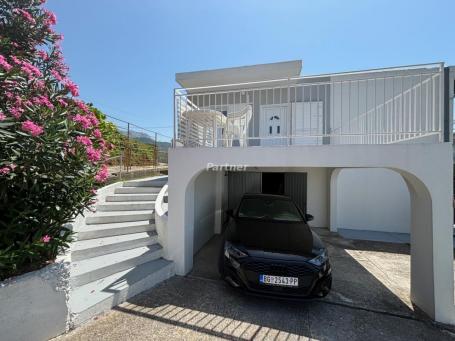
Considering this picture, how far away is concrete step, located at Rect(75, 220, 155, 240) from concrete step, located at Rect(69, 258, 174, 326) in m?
0.86

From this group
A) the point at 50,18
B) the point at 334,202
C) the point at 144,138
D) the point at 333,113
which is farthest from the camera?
the point at 144,138

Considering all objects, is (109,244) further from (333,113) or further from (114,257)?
(333,113)

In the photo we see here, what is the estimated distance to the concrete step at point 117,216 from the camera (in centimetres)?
432

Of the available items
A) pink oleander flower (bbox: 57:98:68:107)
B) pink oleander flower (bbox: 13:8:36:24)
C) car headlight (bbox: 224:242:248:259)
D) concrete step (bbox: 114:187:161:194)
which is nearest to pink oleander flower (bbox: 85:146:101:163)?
pink oleander flower (bbox: 57:98:68:107)

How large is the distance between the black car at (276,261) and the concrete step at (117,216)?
6.75 ft

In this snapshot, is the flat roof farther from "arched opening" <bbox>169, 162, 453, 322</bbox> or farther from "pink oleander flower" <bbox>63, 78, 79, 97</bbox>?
"pink oleander flower" <bbox>63, 78, 79, 97</bbox>

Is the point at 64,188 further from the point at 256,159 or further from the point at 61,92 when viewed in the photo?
the point at 256,159

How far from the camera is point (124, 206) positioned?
16.0 ft

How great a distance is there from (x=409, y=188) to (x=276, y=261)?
2388mm

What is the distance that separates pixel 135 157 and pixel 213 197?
419cm

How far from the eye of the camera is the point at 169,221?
12.6 ft

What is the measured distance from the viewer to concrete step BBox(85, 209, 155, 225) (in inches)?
170

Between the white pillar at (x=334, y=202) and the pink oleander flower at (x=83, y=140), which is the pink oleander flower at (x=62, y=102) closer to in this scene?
the pink oleander flower at (x=83, y=140)

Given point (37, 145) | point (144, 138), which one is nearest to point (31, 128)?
point (37, 145)
